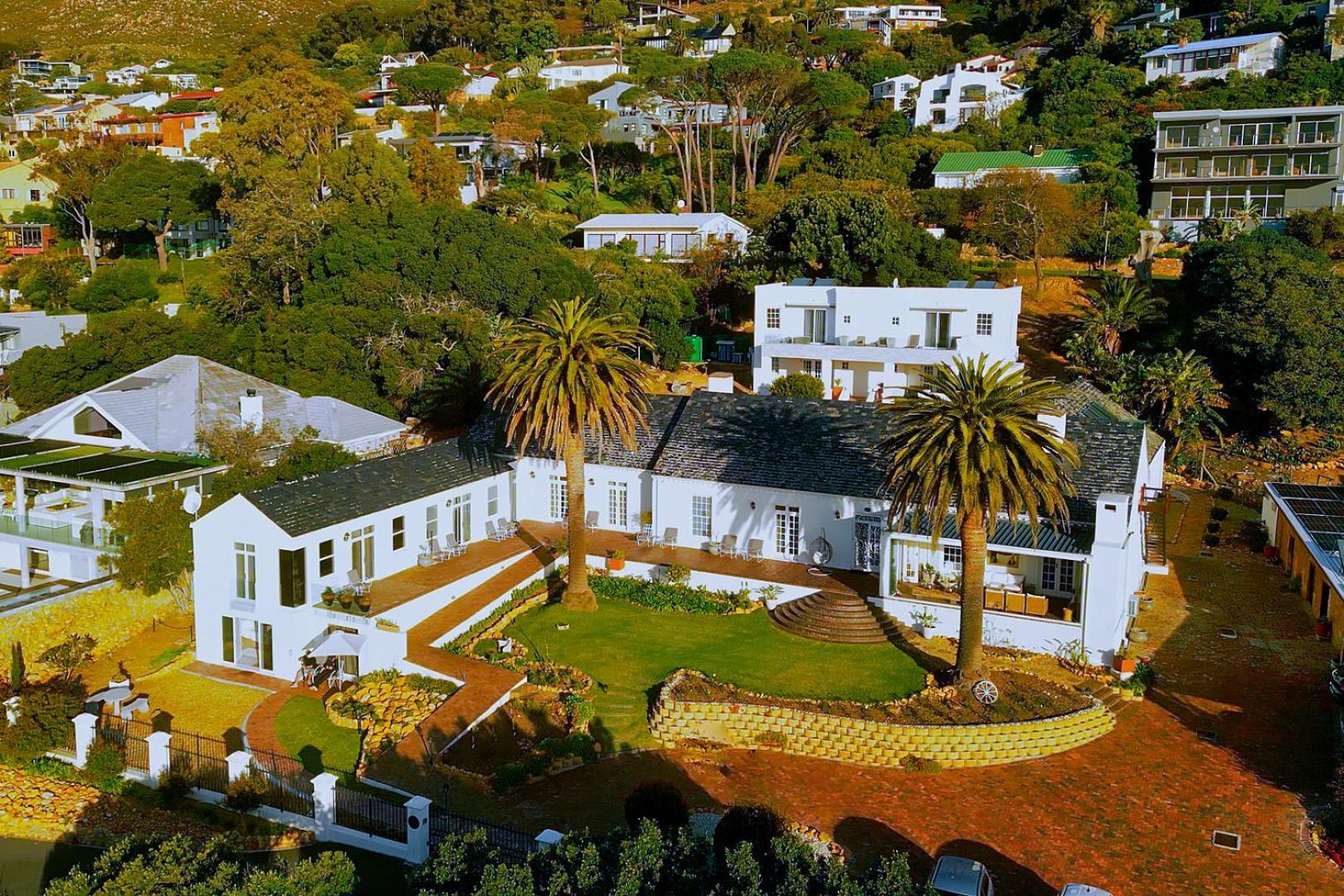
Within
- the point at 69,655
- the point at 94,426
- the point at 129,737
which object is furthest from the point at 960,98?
the point at 129,737

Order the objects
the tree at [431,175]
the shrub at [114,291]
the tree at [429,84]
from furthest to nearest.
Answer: the tree at [429,84]
the shrub at [114,291]
the tree at [431,175]

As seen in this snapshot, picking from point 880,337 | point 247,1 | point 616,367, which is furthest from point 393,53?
point 616,367

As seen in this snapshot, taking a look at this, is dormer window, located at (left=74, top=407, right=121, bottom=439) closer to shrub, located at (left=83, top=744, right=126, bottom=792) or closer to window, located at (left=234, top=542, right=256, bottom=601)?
window, located at (left=234, top=542, right=256, bottom=601)

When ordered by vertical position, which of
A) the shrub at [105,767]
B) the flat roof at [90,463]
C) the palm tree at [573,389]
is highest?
the palm tree at [573,389]

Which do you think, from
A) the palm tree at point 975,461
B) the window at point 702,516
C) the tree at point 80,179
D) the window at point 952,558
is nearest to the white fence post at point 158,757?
the window at point 702,516

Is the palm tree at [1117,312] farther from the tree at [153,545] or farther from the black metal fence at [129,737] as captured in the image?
the black metal fence at [129,737]

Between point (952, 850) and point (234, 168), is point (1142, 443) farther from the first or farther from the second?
point (234, 168)
